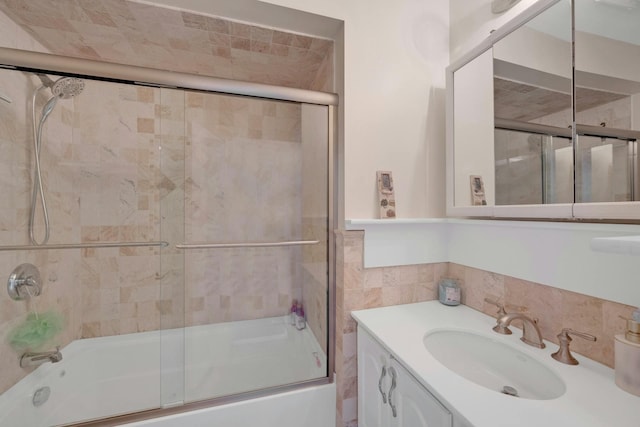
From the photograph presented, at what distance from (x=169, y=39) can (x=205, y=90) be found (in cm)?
55

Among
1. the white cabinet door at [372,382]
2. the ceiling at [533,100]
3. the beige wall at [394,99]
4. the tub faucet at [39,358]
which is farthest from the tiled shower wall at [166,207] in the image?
the ceiling at [533,100]

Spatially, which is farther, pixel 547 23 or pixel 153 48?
pixel 153 48

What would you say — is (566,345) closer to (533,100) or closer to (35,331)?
(533,100)

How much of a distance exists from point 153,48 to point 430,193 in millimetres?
1760

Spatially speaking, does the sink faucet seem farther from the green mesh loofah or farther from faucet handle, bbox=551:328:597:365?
the green mesh loofah

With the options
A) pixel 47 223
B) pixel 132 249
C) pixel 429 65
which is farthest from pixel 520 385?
pixel 47 223

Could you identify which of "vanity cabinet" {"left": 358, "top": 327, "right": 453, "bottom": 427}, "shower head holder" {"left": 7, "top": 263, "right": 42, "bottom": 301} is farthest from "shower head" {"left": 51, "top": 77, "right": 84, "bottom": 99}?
"vanity cabinet" {"left": 358, "top": 327, "right": 453, "bottom": 427}

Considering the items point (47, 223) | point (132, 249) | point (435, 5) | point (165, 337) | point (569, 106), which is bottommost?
point (165, 337)

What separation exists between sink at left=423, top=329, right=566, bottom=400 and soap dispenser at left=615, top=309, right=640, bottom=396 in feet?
0.41

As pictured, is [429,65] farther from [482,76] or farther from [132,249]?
[132,249]

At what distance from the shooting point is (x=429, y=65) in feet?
4.23

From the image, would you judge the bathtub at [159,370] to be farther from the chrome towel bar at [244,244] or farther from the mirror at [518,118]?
the mirror at [518,118]

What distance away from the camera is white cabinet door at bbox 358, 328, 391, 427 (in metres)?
0.90

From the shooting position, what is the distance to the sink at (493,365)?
0.75 meters
